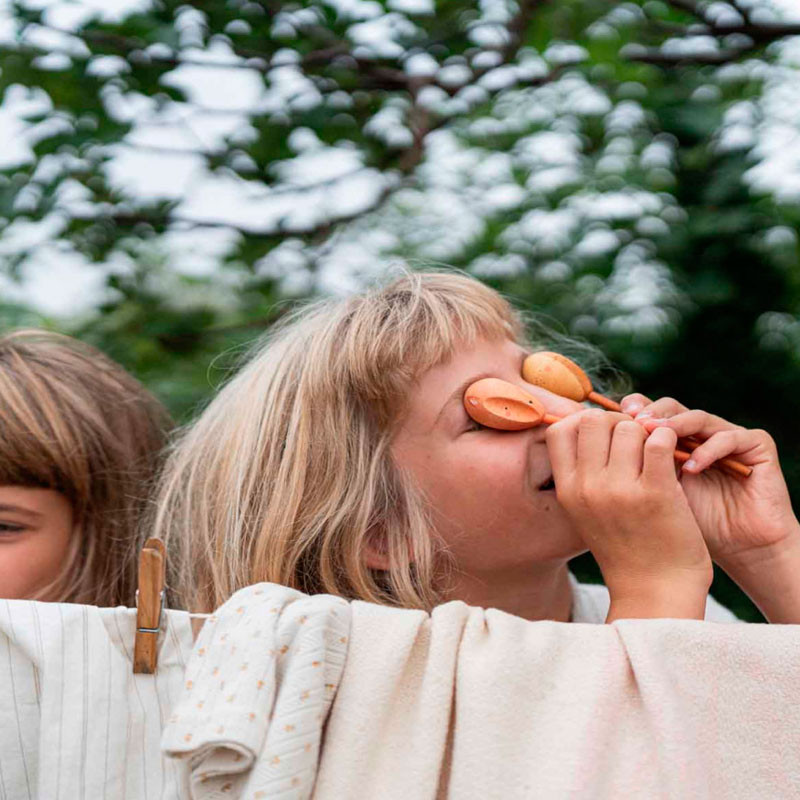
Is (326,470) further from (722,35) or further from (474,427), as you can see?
(722,35)

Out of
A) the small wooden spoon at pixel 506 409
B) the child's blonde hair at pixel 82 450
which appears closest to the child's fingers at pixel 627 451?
the small wooden spoon at pixel 506 409

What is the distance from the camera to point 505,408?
1.24 metres

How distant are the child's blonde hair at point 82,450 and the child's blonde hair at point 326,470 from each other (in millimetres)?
155

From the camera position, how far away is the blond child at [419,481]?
4.09ft

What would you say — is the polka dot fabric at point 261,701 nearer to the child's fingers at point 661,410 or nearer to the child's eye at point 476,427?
the child's eye at point 476,427

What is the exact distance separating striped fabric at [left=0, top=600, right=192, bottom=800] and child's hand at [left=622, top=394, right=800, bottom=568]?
2.29ft

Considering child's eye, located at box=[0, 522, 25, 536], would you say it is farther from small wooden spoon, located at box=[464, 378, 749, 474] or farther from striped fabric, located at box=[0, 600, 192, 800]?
small wooden spoon, located at box=[464, 378, 749, 474]

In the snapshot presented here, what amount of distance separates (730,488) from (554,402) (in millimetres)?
286

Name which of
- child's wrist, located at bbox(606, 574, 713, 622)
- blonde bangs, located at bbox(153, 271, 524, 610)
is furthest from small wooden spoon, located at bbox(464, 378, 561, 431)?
child's wrist, located at bbox(606, 574, 713, 622)

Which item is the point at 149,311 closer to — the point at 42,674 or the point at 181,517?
the point at 181,517

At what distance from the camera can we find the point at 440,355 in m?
1.32

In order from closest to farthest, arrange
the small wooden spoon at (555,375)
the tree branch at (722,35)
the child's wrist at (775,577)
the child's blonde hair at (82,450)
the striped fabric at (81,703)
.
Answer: the striped fabric at (81,703) < the child's wrist at (775,577) < the small wooden spoon at (555,375) < the child's blonde hair at (82,450) < the tree branch at (722,35)

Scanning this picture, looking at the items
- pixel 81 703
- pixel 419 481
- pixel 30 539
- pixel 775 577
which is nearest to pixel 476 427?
Answer: pixel 419 481

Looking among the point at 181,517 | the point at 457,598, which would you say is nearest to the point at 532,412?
the point at 457,598
